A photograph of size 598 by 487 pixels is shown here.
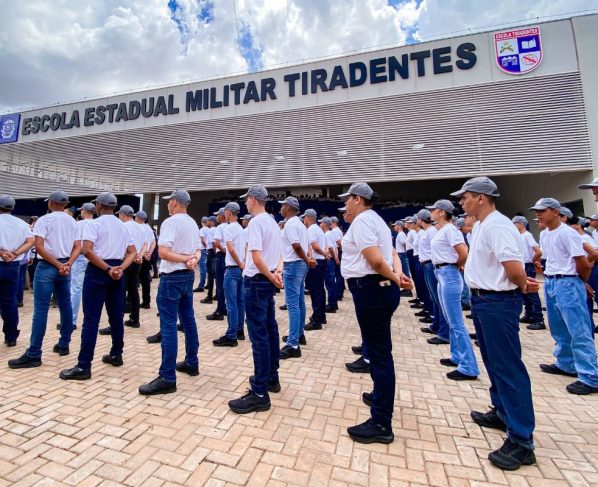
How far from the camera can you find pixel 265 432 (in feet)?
7.55

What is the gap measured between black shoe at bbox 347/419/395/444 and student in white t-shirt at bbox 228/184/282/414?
787 millimetres

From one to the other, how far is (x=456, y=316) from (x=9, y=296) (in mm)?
5468

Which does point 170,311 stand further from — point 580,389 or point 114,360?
point 580,389

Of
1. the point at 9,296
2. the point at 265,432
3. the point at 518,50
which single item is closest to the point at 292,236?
the point at 265,432

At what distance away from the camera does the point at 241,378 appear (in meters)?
3.25

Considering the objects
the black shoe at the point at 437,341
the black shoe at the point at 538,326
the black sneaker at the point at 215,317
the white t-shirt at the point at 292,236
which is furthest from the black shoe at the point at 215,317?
the black shoe at the point at 538,326

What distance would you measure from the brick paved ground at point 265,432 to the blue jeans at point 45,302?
11.2 inches

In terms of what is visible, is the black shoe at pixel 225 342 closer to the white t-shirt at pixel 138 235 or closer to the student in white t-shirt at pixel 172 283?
the student in white t-shirt at pixel 172 283

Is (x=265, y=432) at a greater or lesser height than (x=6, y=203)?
lesser

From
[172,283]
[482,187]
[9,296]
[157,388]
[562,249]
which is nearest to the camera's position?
[482,187]

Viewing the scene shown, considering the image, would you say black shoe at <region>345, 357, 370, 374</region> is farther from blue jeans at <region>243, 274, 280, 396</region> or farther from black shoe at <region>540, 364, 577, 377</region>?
black shoe at <region>540, 364, 577, 377</region>

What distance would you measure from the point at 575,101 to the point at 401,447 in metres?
13.3

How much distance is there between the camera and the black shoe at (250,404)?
100 inches

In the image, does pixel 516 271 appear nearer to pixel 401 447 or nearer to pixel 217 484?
pixel 401 447
